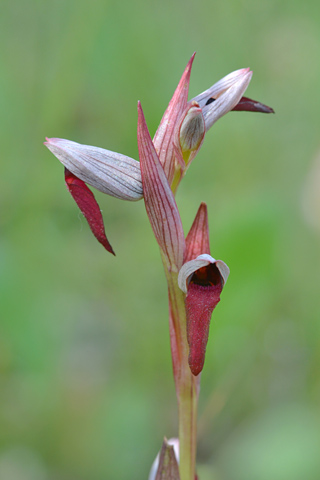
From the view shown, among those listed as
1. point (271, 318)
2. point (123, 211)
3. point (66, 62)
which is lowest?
point (271, 318)

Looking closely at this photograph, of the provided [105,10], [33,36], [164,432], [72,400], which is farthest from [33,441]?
[33,36]

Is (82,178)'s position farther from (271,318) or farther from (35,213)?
(271,318)

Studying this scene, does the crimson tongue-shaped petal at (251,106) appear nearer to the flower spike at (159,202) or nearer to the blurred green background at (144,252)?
the flower spike at (159,202)

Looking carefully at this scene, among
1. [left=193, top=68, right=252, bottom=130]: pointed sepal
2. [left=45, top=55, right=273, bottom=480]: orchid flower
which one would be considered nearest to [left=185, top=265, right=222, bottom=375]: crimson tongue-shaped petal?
[left=45, top=55, right=273, bottom=480]: orchid flower

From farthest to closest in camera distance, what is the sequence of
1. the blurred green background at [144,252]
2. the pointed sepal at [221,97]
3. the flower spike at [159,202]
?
the blurred green background at [144,252] < the pointed sepal at [221,97] < the flower spike at [159,202]

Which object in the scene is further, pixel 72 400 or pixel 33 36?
pixel 33 36

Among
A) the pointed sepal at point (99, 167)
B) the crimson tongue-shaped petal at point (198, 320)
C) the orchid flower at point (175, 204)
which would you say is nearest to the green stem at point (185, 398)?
the orchid flower at point (175, 204)


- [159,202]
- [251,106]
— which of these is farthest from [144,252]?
[159,202]
